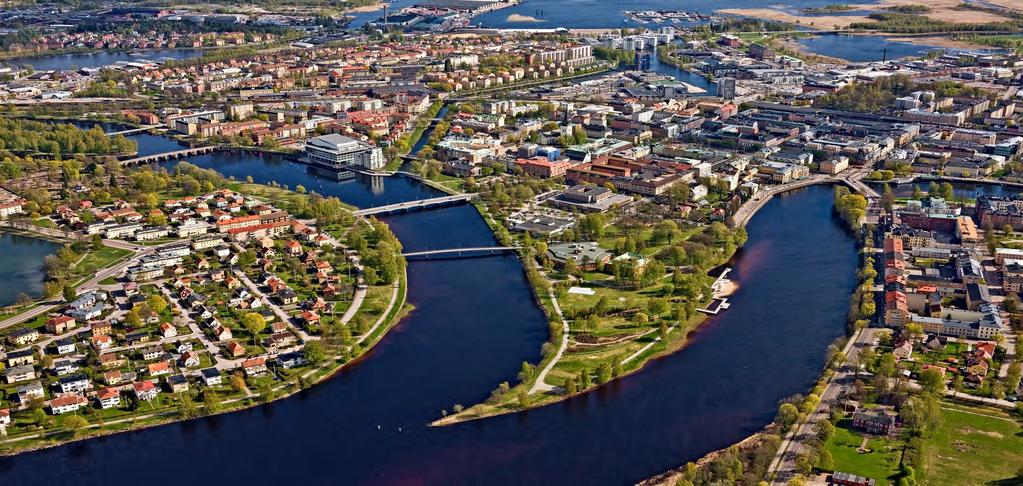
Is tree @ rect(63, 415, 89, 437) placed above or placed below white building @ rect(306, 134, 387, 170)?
below

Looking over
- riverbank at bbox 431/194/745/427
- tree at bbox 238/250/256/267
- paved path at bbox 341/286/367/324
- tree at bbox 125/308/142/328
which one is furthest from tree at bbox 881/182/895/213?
tree at bbox 125/308/142/328

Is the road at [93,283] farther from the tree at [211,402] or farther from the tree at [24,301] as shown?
the tree at [211,402]

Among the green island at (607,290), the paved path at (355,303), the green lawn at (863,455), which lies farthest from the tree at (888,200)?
the paved path at (355,303)

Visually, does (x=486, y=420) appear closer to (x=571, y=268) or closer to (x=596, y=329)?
(x=596, y=329)

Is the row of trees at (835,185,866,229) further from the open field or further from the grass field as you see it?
the open field

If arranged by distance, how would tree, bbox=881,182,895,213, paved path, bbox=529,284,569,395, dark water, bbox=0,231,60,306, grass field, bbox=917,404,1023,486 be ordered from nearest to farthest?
grass field, bbox=917,404,1023,486
paved path, bbox=529,284,569,395
dark water, bbox=0,231,60,306
tree, bbox=881,182,895,213

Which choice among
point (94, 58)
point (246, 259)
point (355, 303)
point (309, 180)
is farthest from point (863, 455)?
point (94, 58)

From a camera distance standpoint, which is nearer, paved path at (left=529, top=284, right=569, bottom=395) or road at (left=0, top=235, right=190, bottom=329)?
paved path at (left=529, top=284, right=569, bottom=395)
